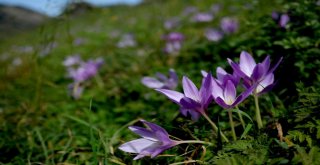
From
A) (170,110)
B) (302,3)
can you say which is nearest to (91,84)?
(170,110)

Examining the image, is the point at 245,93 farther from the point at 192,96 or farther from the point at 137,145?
the point at 137,145

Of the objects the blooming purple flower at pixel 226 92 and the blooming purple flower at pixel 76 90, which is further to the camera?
the blooming purple flower at pixel 76 90

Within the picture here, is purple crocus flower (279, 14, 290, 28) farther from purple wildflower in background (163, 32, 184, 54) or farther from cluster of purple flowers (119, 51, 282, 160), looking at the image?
purple wildflower in background (163, 32, 184, 54)

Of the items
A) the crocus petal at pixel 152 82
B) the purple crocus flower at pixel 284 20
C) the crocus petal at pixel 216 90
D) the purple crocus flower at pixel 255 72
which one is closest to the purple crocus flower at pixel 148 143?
the crocus petal at pixel 216 90

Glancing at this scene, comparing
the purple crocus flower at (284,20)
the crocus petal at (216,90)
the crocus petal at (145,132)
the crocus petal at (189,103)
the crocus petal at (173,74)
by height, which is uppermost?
the purple crocus flower at (284,20)

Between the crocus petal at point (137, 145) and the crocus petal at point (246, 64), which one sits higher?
the crocus petal at point (246, 64)

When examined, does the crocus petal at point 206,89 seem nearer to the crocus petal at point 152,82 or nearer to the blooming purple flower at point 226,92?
the blooming purple flower at point 226,92

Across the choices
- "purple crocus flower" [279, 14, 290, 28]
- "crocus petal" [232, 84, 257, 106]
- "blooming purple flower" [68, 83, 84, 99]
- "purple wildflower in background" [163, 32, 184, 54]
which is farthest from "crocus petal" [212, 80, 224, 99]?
"purple wildflower in background" [163, 32, 184, 54]

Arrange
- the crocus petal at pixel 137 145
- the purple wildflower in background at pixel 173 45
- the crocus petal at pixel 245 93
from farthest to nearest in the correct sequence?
1. the purple wildflower in background at pixel 173 45
2. the crocus petal at pixel 137 145
3. the crocus petal at pixel 245 93
